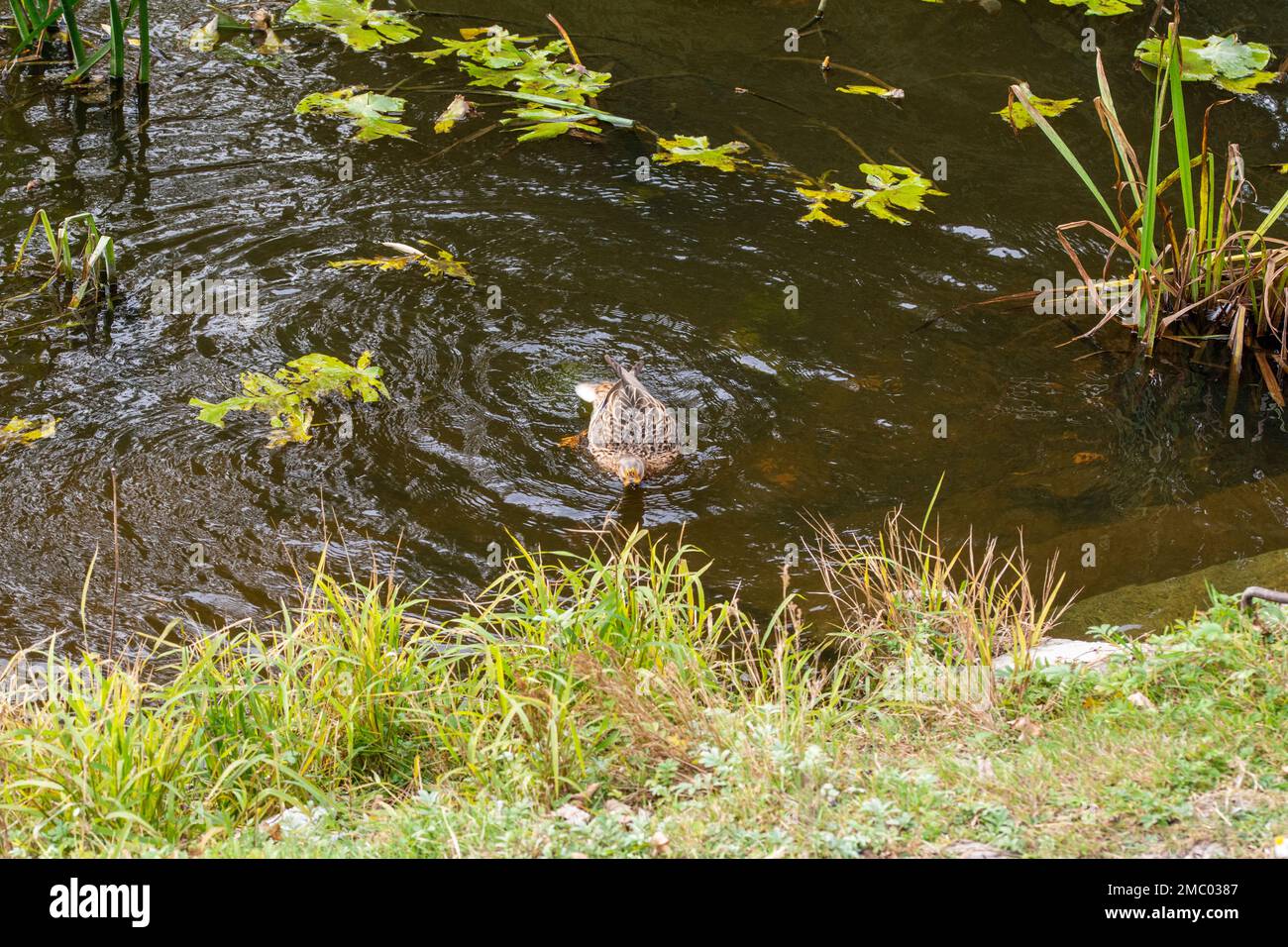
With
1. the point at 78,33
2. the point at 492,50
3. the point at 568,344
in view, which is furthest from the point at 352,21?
the point at 568,344

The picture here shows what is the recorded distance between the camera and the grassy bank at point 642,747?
3426 mm

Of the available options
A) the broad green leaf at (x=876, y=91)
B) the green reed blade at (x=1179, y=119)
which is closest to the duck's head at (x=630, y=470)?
the green reed blade at (x=1179, y=119)

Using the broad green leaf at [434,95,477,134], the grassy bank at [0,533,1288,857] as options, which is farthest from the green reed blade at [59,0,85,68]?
the grassy bank at [0,533,1288,857]

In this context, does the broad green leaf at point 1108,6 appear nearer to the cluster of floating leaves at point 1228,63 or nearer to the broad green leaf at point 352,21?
the cluster of floating leaves at point 1228,63

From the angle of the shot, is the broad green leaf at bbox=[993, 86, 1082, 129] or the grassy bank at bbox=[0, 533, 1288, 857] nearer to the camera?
the grassy bank at bbox=[0, 533, 1288, 857]

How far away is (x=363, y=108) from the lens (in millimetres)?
9445

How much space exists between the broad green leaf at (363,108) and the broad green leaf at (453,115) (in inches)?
9.7

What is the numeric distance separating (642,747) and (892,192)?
238 inches

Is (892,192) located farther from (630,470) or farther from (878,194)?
(630,470)

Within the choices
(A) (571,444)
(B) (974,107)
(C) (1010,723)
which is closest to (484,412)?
(A) (571,444)

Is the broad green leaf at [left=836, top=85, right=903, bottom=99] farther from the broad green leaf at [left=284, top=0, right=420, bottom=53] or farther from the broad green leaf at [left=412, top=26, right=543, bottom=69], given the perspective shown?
the broad green leaf at [left=284, top=0, right=420, bottom=53]

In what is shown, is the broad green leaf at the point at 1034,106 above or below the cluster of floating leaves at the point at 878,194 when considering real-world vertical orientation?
above

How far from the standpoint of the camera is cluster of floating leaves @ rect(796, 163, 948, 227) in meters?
8.70

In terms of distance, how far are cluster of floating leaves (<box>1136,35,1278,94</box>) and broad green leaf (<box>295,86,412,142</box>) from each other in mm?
6833
